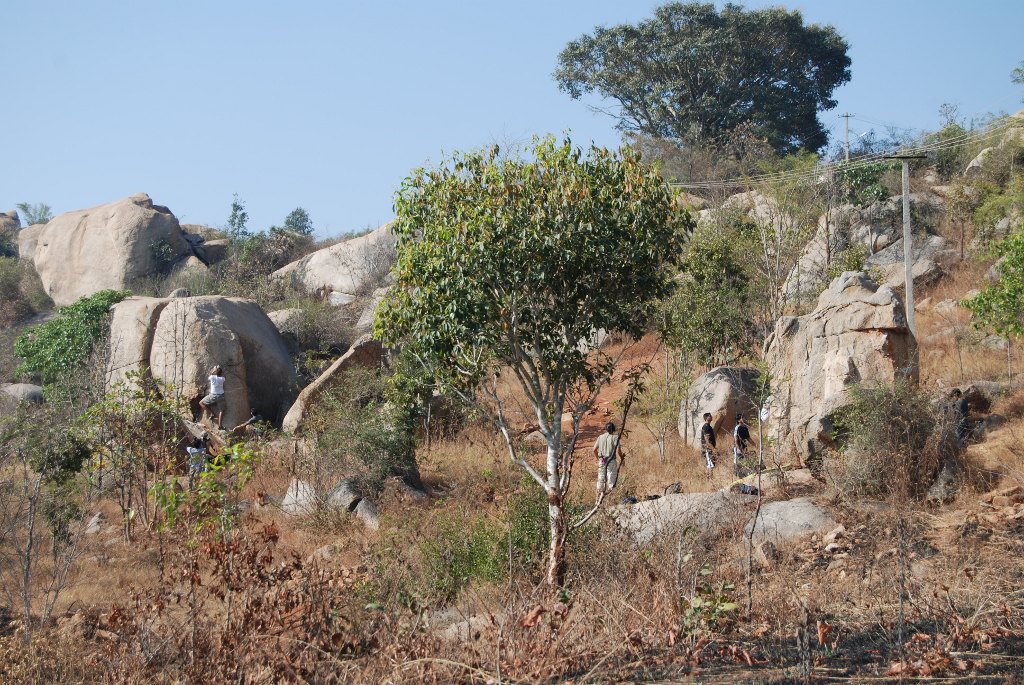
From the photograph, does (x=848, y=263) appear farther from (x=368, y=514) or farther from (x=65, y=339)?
(x=65, y=339)

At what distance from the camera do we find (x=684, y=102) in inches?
1539

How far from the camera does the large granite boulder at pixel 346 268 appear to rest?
32.4 m

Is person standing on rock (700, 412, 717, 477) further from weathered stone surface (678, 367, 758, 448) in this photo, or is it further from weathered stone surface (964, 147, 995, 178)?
weathered stone surface (964, 147, 995, 178)

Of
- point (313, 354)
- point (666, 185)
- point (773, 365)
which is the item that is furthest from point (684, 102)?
point (666, 185)

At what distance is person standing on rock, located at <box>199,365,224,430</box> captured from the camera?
20.3m

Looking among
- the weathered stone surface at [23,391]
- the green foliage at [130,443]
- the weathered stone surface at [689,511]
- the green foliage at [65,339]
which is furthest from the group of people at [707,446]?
the weathered stone surface at [23,391]

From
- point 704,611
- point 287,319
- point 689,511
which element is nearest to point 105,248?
point 287,319

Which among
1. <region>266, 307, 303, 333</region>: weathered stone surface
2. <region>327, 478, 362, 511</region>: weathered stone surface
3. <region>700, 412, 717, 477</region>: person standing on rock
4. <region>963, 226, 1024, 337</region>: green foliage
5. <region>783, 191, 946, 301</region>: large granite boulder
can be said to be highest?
<region>783, 191, 946, 301</region>: large granite boulder

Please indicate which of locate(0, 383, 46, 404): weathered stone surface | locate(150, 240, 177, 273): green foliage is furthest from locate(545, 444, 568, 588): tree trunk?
locate(150, 240, 177, 273): green foliage

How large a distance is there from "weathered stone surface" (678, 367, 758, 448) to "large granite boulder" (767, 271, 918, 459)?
4.48 ft

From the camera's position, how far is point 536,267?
8750 millimetres

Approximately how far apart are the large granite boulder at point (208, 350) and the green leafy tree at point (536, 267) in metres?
12.3

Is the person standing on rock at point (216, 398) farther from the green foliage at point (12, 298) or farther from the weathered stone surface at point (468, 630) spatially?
the green foliage at point (12, 298)

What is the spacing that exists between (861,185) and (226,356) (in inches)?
800
